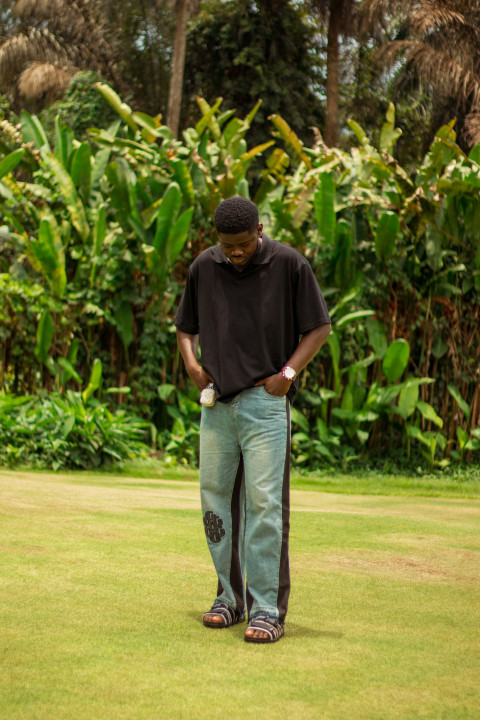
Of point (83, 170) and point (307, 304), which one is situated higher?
point (83, 170)

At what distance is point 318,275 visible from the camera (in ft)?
33.7

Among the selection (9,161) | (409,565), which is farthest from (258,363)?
(9,161)

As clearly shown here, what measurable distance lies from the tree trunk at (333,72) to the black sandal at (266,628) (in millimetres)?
20559

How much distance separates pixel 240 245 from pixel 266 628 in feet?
4.74

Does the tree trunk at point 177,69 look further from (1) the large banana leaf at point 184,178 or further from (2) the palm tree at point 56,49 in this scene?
(1) the large banana leaf at point 184,178

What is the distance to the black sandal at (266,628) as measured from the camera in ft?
11.2

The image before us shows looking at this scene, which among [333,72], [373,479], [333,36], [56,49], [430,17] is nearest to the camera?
[373,479]

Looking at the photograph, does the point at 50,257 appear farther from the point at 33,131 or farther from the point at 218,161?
the point at 218,161

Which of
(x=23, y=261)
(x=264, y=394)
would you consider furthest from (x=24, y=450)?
(x=264, y=394)

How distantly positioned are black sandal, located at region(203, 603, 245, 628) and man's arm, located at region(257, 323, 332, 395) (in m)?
0.90

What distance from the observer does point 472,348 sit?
10.1m

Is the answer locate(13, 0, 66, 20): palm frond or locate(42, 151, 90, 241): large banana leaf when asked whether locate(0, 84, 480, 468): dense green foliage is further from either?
locate(13, 0, 66, 20): palm frond

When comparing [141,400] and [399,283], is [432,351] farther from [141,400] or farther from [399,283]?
[141,400]

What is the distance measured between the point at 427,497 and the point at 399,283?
2635 mm
